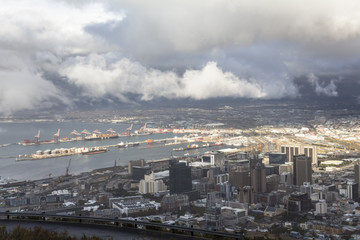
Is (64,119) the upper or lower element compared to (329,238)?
upper

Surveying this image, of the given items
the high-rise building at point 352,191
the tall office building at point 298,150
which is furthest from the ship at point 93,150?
the high-rise building at point 352,191

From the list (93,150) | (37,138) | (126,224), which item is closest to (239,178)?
(126,224)

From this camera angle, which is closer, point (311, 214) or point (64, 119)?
point (311, 214)

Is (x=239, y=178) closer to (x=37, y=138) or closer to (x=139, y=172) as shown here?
(x=139, y=172)

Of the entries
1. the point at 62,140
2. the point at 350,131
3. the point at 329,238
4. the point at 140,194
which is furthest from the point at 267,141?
the point at 329,238

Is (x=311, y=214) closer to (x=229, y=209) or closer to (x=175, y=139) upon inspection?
(x=229, y=209)
